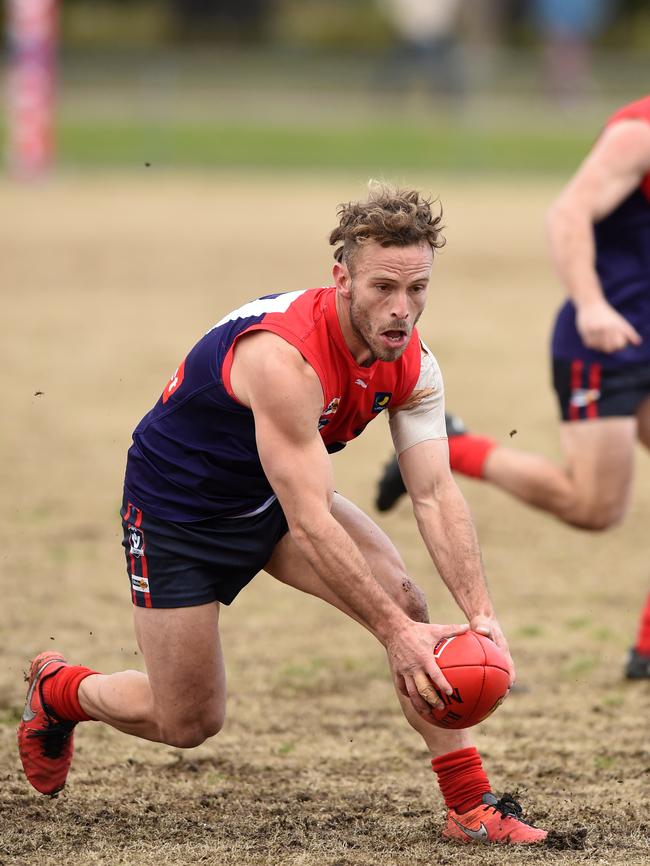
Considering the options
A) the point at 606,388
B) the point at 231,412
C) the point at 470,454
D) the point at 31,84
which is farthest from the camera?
the point at 31,84

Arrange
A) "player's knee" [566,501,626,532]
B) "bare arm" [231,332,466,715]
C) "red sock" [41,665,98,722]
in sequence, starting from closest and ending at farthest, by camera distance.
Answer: "bare arm" [231,332,466,715] < "red sock" [41,665,98,722] < "player's knee" [566,501,626,532]

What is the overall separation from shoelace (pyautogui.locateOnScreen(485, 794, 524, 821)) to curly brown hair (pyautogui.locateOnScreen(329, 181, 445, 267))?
6.05 feet

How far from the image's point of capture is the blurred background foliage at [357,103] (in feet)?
90.0

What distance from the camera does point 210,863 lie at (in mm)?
4641

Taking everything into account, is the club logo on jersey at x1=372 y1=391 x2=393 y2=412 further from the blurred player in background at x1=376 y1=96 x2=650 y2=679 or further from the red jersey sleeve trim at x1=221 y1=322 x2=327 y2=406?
the blurred player in background at x1=376 y1=96 x2=650 y2=679

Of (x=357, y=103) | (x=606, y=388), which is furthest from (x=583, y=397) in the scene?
(x=357, y=103)

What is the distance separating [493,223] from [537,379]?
356 inches

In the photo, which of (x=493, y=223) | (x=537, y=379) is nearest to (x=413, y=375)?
(x=537, y=379)

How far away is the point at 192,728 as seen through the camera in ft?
16.6

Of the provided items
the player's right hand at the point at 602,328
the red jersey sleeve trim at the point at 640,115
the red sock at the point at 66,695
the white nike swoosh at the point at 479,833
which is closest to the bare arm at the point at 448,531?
the white nike swoosh at the point at 479,833

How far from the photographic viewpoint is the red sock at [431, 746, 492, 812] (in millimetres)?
4918

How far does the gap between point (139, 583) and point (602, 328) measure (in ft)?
8.32

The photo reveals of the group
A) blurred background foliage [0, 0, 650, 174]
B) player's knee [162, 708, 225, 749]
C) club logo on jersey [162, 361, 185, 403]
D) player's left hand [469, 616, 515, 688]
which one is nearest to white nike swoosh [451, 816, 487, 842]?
player's left hand [469, 616, 515, 688]

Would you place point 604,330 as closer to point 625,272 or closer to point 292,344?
point 625,272
